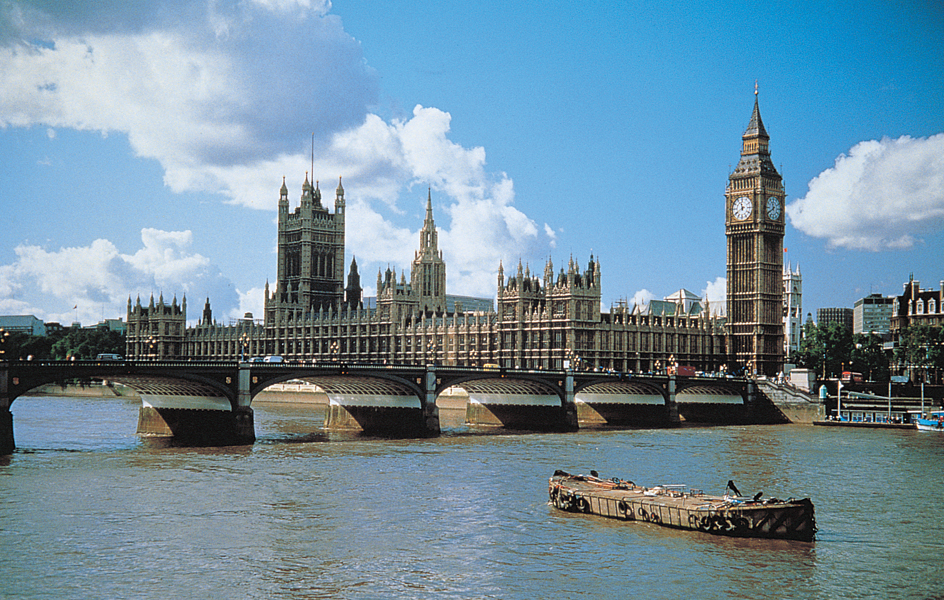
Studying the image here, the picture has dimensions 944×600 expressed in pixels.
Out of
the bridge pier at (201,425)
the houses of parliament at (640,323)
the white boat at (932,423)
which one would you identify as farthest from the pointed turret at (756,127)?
the bridge pier at (201,425)

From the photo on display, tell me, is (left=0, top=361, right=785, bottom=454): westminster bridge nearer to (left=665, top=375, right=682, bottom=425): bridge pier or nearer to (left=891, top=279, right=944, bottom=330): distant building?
(left=665, top=375, right=682, bottom=425): bridge pier

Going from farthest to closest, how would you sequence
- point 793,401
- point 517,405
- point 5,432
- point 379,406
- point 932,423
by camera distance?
point 793,401 < point 517,405 < point 932,423 < point 379,406 < point 5,432

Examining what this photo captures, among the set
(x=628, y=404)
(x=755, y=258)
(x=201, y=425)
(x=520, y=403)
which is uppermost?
(x=755, y=258)

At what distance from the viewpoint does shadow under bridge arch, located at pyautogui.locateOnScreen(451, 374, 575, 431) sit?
111 m

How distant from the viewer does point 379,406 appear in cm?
10300

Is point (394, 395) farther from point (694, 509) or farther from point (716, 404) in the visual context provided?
point (694, 509)

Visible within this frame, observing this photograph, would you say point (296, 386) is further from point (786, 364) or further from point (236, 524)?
point (236, 524)

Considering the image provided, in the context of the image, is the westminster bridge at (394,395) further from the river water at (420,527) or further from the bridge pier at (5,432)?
the river water at (420,527)

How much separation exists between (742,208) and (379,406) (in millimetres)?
90536

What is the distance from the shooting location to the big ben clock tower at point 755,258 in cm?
16900

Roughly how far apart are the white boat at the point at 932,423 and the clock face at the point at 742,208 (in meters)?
62.6

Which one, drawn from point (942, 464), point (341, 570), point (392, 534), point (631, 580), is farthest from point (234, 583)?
point (942, 464)

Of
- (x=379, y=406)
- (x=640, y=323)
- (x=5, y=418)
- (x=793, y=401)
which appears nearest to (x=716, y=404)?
(x=793, y=401)

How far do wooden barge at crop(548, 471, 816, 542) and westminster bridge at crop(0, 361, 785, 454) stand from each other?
38603mm
